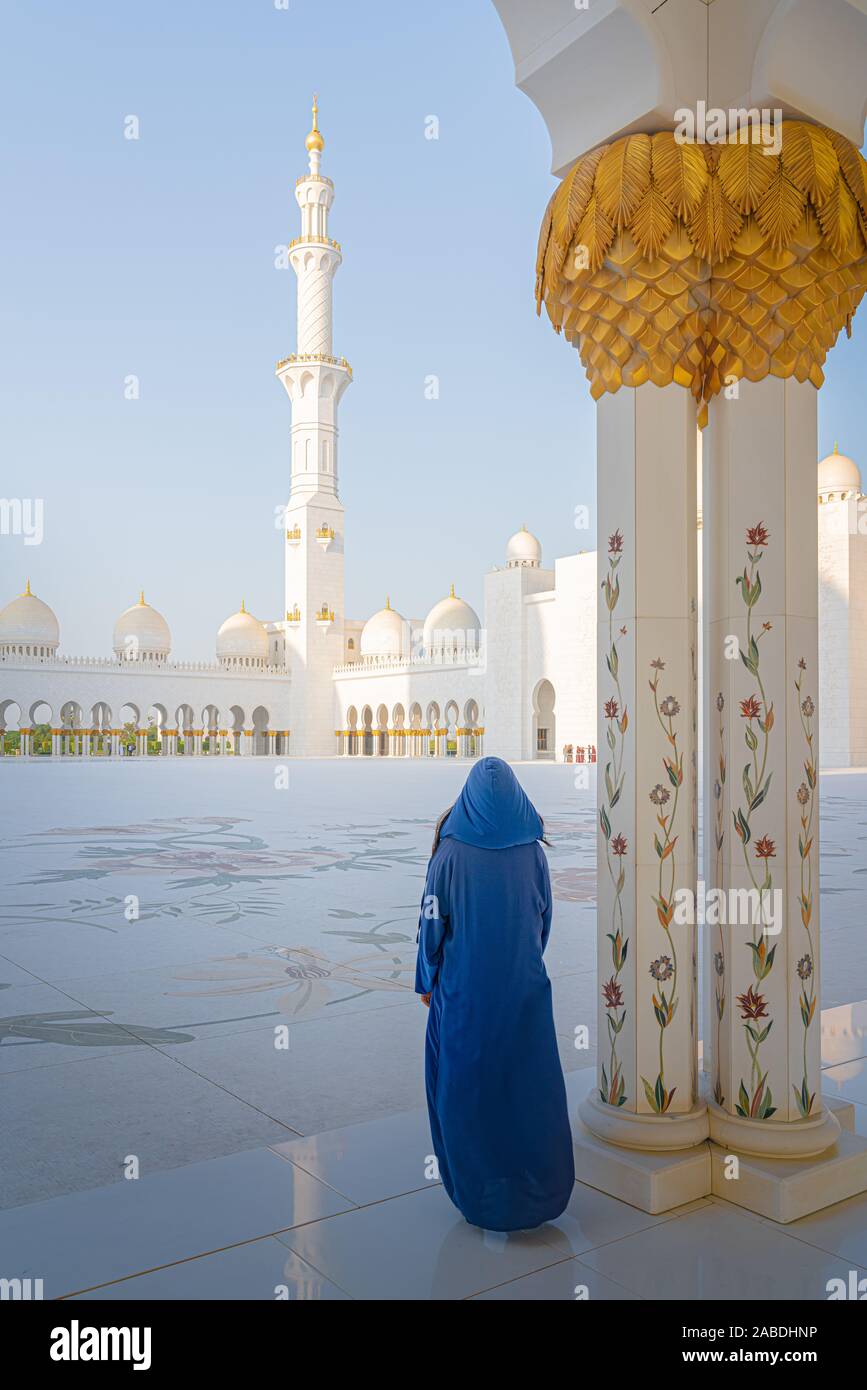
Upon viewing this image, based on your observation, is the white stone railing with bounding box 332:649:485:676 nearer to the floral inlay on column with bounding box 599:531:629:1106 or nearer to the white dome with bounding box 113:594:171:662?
the white dome with bounding box 113:594:171:662

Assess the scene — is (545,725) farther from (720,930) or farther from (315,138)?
(720,930)

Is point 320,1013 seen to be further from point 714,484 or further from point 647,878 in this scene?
point 714,484

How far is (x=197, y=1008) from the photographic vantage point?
8.30 ft

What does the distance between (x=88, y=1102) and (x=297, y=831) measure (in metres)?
4.66

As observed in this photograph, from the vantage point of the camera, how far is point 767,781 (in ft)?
5.41

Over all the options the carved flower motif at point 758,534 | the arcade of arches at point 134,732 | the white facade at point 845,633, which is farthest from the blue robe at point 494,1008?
the arcade of arches at point 134,732

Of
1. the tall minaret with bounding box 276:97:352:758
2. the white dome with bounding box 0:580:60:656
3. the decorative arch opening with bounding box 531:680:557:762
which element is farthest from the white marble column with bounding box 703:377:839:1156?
the white dome with bounding box 0:580:60:656

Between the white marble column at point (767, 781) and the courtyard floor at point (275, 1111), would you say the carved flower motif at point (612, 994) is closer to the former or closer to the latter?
the white marble column at point (767, 781)

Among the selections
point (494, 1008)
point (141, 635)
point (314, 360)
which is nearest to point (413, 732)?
point (141, 635)

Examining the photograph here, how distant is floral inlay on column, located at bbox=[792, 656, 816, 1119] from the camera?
1643 millimetres

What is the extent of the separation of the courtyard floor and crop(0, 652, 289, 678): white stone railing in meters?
24.0

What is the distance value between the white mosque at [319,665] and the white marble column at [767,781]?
60.5 ft

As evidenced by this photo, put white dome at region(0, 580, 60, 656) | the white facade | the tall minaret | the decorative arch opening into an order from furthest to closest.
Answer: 1. white dome at region(0, 580, 60, 656)
2. the tall minaret
3. the decorative arch opening
4. the white facade

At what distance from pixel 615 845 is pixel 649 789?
110 mm
